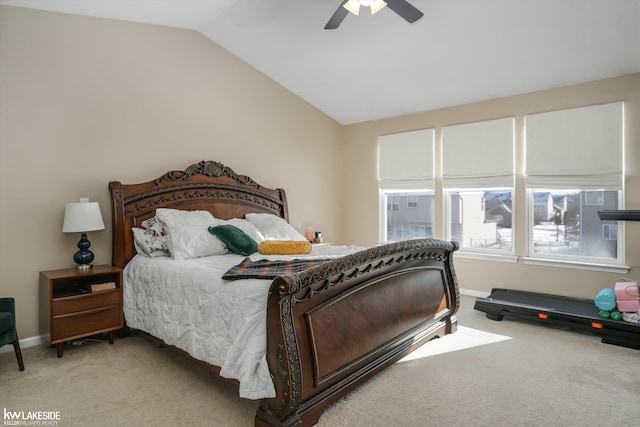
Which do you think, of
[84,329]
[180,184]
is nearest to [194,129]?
[180,184]

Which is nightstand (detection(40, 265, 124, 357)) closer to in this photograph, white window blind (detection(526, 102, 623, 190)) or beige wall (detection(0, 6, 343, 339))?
beige wall (detection(0, 6, 343, 339))

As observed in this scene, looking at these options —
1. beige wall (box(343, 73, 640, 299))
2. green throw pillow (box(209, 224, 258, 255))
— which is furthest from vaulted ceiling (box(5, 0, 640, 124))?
green throw pillow (box(209, 224, 258, 255))

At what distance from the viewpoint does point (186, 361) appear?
2.85m

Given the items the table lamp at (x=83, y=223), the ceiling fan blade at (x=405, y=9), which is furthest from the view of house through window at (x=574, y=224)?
the table lamp at (x=83, y=223)

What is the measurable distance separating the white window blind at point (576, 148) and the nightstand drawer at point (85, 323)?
4486 mm

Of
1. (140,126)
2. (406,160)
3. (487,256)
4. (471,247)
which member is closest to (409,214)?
(406,160)

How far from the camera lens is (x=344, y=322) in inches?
88.0

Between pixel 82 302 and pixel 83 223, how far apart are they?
25.2 inches

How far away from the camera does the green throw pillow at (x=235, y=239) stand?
351 centimetres

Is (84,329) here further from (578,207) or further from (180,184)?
(578,207)

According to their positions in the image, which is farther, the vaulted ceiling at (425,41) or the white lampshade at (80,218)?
the vaulted ceiling at (425,41)

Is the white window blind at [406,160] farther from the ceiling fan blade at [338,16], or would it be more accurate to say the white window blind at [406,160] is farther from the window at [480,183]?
the ceiling fan blade at [338,16]

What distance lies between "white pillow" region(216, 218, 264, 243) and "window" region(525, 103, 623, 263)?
313 centimetres

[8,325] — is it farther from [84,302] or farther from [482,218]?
[482,218]
